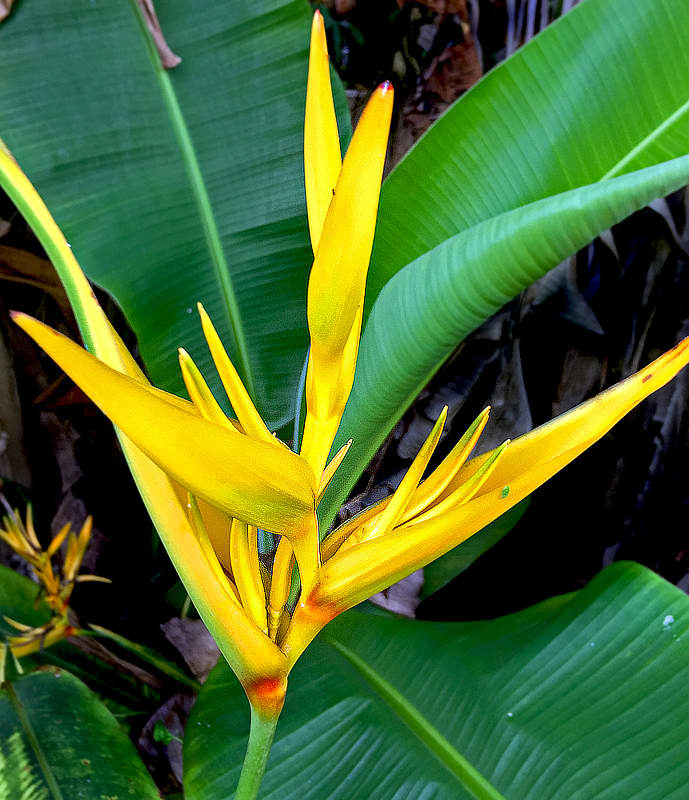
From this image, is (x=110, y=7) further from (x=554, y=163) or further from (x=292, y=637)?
(x=292, y=637)

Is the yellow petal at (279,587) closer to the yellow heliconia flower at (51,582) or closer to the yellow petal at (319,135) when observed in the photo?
the yellow petal at (319,135)

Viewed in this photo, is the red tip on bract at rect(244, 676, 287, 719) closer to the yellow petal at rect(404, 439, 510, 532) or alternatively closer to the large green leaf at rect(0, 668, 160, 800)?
the yellow petal at rect(404, 439, 510, 532)

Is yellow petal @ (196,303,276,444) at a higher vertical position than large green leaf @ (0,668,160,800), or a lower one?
higher

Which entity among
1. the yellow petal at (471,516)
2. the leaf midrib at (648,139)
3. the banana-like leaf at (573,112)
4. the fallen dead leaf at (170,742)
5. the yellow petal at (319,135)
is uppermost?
the banana-like leaf at (573,112)

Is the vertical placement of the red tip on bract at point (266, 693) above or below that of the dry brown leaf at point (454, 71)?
below

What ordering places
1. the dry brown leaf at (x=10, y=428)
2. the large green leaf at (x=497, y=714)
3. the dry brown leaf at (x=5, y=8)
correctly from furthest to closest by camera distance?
the dry brown leaf at (x=10, y=428)
the dry brown leaf at (x=5, y=8)
the large green leaf at (x=497, y=714)

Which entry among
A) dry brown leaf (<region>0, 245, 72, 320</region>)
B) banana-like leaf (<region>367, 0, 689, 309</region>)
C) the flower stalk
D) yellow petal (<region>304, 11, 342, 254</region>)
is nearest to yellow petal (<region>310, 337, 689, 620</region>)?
the flower stalk

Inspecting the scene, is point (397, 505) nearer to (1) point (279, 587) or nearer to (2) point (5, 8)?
(1) point (279, 587)

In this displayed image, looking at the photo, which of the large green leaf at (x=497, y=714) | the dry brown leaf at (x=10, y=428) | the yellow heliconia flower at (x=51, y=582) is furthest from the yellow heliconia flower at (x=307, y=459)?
the dry brown leaf at (x=10, y=428)
